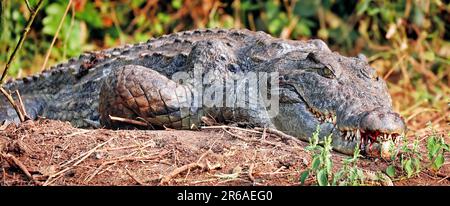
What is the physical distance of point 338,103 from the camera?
13.8 feet

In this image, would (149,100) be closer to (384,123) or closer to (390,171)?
(384,123)

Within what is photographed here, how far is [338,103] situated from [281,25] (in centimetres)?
506

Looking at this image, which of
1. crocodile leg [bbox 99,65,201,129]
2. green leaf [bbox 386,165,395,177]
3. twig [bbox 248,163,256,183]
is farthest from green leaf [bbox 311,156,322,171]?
crocodile leg [bbox 99,65,201,129]

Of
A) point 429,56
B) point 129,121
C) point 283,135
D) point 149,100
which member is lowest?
point 283,135

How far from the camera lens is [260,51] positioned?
4.99m

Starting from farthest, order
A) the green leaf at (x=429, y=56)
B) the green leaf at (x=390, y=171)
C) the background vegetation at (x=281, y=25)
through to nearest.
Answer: the background vegetation at (x=281, y=25), the green leaf at (x=429, y=56), the green leaf at (x=390, y=171)

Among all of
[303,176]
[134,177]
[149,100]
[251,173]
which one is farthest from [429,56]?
[134,177]

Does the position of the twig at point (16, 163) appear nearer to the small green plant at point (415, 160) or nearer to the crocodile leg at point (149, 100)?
the crocodile leg at point (149, 100)

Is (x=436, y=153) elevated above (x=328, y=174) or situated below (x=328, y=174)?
above

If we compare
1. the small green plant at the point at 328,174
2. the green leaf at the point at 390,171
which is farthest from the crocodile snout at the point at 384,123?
the small green plant at the point at 328,174

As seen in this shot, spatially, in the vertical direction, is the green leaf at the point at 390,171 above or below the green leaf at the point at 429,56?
below

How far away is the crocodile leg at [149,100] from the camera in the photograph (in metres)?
4.83

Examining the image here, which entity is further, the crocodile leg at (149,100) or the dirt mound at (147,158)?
the crocodile leg at (149,100)
